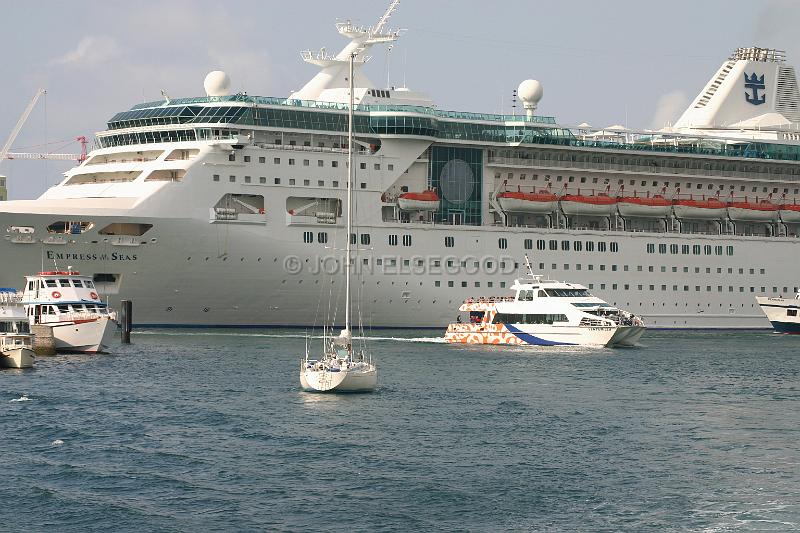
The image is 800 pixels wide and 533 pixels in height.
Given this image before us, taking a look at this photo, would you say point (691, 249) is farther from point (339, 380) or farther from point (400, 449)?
point (400, 449)

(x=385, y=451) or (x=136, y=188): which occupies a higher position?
(x=136, y=188)

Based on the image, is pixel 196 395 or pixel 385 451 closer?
pixel 385 451

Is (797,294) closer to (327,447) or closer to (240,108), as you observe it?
(240,108)

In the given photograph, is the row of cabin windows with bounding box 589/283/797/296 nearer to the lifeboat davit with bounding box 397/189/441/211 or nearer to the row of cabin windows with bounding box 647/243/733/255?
the row of cabin windows with bounding box 647/243/733/255

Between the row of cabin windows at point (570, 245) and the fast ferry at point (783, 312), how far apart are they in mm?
10788

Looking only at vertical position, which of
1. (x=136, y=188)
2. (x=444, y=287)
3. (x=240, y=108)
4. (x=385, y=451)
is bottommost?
(x=385, y=451)

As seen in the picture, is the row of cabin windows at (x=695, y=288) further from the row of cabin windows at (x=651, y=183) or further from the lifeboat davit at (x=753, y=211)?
the row of cabin windows at (x=651, y=183)

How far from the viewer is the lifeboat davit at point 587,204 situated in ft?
254

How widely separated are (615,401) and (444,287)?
95.8 ft

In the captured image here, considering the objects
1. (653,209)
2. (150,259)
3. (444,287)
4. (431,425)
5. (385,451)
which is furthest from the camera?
(653,209)

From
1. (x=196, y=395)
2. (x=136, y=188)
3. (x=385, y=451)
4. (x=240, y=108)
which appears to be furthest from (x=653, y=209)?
(x=385, y=451)

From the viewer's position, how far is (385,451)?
33.2m

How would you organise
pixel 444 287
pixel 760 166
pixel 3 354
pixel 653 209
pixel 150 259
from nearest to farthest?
pixel 3 354 → pixel 150 259 → pixel 444 287 → pixel 653 209 → pixel 760 166

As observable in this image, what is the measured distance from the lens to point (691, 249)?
8138cm
